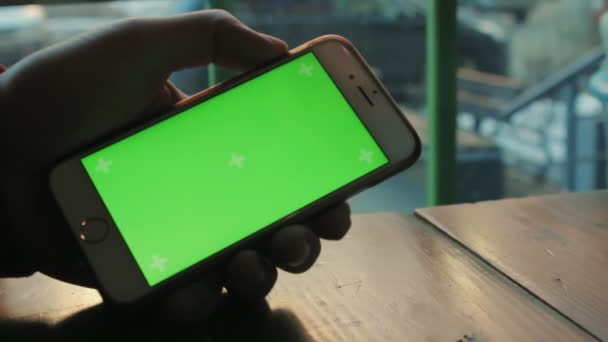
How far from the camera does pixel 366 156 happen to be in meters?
0.59

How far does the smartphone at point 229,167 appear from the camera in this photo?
1.74 ft

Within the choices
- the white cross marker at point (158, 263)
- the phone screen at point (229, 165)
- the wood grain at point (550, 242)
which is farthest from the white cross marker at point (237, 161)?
the wood grain at point (550, 242)

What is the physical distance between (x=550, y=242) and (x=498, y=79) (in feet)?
4.72

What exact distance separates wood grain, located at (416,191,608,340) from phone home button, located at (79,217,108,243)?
1.18 ft

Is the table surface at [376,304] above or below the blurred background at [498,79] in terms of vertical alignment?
above

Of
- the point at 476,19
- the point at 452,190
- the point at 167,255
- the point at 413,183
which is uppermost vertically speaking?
the point at 167,255

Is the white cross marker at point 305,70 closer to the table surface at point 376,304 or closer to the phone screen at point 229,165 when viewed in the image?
the phone screen at point 229,165

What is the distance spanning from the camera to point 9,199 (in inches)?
22.3

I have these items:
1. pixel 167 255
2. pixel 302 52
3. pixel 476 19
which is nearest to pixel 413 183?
pixel 476 19

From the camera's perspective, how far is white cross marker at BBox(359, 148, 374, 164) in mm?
592

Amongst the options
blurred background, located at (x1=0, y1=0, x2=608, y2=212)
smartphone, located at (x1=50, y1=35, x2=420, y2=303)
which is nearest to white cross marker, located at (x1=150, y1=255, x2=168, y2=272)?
smartphone, located at (x1=50, y1=35, x2=420, y2=303)

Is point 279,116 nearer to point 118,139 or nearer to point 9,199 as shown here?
point 118,139

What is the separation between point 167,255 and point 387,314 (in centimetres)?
19

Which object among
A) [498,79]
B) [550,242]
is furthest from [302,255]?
[498,79]
